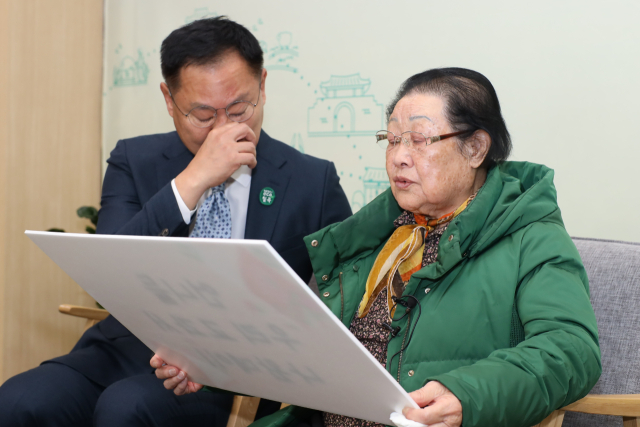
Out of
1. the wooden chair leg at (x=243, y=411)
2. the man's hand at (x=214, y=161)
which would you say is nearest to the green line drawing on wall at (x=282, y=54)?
the man's hand at (x=214, y=161)

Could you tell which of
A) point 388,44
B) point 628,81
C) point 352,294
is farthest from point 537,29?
point 352,294

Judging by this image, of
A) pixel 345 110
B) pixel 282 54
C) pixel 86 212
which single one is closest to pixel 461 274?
pixel 345 110

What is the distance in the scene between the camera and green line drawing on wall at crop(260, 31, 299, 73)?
2451 mm

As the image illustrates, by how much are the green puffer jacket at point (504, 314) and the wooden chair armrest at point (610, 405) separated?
0.34 feet

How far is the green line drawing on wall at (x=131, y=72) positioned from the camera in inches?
116

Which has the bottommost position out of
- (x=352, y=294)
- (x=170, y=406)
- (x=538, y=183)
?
(x=170, y=406)

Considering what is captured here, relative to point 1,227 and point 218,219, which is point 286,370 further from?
point 1,227

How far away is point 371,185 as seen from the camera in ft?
7.45

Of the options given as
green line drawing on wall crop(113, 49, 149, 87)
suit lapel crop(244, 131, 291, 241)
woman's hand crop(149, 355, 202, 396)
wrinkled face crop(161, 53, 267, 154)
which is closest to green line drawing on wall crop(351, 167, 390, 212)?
suit lapel crop(244, 131, 291, 241)

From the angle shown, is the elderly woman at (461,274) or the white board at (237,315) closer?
the white board at (237,315)

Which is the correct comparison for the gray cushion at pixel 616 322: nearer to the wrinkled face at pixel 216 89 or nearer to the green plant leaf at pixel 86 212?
the wrinkled face at pixel 216 89

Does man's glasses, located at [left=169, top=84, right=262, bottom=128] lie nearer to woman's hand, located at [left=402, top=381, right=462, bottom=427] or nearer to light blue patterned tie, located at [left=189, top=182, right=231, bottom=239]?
light blue patterned tie, located at [left=189, top=182, right=231, bottom=239]

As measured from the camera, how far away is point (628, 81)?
1.70m

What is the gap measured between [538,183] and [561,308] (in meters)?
0.29
